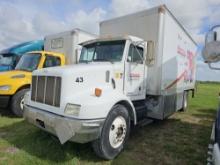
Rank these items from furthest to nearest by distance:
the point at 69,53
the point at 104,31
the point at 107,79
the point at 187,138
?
the point at 69,53
the point at 104,31
the point at 187,138
the point at 107,79

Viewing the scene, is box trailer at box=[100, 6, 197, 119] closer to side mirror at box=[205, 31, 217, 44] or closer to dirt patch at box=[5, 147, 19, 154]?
side mirror at box=[205, 31, 217, 44]

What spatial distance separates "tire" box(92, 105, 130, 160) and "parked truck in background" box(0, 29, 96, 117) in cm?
384

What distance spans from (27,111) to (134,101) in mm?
2727

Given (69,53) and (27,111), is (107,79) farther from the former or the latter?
(69,53)

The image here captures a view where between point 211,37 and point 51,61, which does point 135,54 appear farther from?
point 51,61

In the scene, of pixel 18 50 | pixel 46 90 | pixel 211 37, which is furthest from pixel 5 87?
pixel 211 37

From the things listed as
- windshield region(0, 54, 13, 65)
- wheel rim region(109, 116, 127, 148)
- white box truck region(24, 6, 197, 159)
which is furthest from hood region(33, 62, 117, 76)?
windshield region(0, 54, 13, 65)

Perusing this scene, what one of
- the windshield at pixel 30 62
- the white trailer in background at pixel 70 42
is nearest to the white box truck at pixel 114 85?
the white trailer in background at pixel 70 42

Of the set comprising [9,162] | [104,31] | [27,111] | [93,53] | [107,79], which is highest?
[104,31]

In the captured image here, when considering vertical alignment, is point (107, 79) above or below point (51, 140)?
above

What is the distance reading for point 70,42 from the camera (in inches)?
338

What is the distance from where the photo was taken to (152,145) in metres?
5.54

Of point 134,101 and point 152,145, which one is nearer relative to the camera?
point 152,145

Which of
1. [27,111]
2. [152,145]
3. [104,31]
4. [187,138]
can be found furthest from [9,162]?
[104,31]
